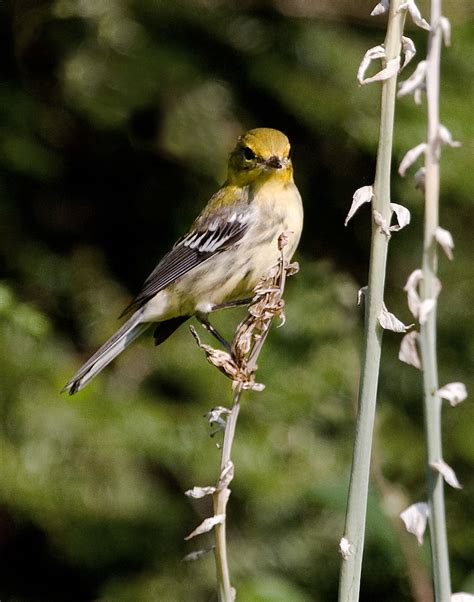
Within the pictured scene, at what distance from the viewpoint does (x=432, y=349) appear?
0.60 m

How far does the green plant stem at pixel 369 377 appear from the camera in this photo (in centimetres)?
68

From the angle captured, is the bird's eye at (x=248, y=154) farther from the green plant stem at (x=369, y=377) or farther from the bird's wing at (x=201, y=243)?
the green plant stem at (x=369, y=377)

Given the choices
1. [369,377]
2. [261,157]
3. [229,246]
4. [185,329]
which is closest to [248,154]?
[261,157]

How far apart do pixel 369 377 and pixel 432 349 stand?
8cm

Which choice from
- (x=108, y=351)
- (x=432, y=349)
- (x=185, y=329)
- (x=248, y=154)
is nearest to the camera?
(x=432, y=349)

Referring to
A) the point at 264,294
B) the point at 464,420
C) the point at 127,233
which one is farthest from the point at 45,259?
the point at 264,294

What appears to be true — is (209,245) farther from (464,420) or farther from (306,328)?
(464,420)

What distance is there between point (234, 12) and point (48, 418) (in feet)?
4.38

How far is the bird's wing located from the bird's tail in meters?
0.12

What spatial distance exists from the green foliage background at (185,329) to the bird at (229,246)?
0.29 feet

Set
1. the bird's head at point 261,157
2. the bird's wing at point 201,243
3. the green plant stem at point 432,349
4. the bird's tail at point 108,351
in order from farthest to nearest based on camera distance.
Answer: the bird's wing at point 201,243, the bird's head at point 261,157, the bird's tail at point 108,351, the green plant stem at point 432,349

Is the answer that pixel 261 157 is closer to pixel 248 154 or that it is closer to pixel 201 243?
pixel 248 154

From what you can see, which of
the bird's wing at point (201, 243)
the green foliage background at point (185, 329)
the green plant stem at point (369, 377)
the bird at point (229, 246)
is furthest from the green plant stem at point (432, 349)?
the bird's wing at point (201, 243)

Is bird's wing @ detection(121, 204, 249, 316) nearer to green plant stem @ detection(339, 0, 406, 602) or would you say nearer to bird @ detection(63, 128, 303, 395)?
bird @ detection(63, 128, 303, 395)
